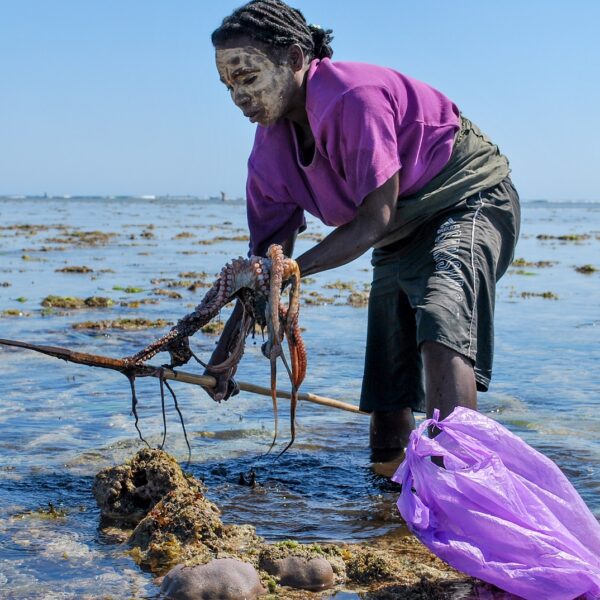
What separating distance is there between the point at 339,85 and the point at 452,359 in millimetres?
1090

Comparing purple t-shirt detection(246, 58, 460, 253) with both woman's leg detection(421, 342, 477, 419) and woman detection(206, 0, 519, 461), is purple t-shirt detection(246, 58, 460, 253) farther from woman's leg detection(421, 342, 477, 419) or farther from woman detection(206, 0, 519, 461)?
woman's leg detection(421, 342, 477, 419)

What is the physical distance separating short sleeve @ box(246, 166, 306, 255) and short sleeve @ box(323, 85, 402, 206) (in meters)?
0.60

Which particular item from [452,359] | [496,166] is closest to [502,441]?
[452,359]

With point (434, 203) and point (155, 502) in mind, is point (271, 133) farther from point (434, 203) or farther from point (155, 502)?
point (155, 502)

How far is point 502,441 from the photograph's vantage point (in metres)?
3.29

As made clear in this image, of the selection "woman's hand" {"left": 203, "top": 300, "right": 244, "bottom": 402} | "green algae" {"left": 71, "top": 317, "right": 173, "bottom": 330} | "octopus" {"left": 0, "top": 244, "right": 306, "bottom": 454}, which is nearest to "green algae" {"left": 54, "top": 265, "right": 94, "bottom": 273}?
"green algae" {"left": 71, "top": 317, "right": 173, "bottom": 330}

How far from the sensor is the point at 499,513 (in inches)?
123

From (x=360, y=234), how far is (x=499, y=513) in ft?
3.56

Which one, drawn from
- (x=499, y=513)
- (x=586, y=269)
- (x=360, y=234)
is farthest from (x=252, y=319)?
(x=586, y=269)

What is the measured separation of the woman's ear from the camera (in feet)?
12.0

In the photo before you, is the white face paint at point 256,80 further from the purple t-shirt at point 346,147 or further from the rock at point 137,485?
the rock at point 137,485

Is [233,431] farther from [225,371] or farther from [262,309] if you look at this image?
[262,309]

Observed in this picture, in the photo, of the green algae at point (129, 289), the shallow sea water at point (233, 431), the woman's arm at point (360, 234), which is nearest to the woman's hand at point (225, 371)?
the shallow sea water at point (233, 431)

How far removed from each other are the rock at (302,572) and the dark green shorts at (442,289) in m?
0.91
